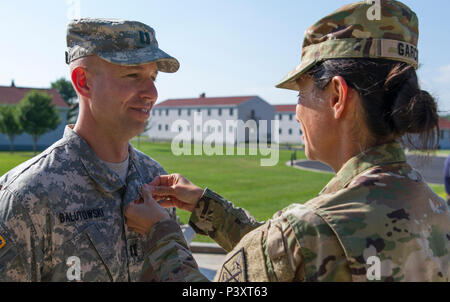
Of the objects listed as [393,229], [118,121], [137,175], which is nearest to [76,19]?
[118,121]

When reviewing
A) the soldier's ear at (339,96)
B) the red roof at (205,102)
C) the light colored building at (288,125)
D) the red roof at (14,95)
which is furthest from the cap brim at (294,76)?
the light colored building at (288,125)

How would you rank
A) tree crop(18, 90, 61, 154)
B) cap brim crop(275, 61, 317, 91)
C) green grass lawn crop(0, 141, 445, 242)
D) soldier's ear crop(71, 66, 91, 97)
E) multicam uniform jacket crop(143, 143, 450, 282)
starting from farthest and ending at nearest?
tree crop(18, 90, 61, 154) < green grass lawn crop(0, 141, 445, 242) < soldier's ear crop(71, 66, 91, 97) < cap brim crop(275, 61, 317, 91) < multicam uniform jacket crop(143, 143, 450, 282)

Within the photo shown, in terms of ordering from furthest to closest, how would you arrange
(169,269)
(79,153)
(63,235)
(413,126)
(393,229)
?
(79,153)
(63,235)
(169,269)
(413,126)
(393,229)

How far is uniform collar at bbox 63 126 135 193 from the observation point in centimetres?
266

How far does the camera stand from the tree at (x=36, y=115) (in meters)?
29.9

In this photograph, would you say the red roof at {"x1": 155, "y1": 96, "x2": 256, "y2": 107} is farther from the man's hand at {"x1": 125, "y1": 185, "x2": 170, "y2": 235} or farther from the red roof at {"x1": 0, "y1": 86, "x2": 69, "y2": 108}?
the man's hand at {"x1": 125, "y1": 185, "x2": 170, "y2": 235}

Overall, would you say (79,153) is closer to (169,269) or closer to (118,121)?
(118,121)

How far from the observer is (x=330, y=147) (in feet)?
6.87

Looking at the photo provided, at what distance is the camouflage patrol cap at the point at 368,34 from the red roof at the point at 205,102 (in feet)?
223

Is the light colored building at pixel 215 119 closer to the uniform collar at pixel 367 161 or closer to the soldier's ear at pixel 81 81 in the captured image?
the soldier's ear at pixel 81 81

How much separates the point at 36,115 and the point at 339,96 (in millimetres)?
33684

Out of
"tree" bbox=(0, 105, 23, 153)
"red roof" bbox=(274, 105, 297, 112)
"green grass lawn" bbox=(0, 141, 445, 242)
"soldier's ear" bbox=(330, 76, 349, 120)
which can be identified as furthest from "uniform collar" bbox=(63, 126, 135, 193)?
"red roof" bbox=(274, 105, 297, 112)

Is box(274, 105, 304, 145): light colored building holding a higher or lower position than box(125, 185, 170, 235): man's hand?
lower
